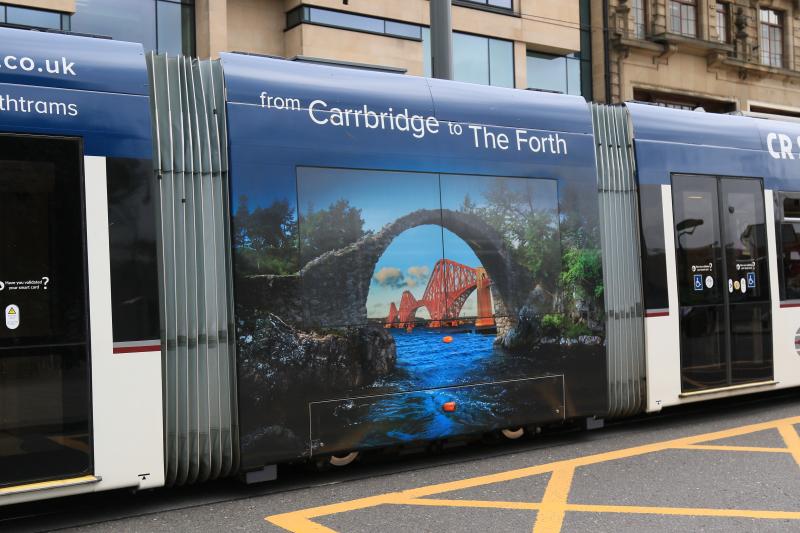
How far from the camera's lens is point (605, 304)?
779 centimetres

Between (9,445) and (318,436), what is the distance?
6.75 ft

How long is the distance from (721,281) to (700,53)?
22.3 metres

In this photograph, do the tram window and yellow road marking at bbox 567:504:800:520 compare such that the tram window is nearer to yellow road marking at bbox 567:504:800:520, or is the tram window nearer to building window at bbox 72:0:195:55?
yellow road marking at bbox 567:504:800:520

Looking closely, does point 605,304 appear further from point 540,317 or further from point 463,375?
point 463,375

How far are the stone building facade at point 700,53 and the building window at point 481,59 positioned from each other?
4.14 meters

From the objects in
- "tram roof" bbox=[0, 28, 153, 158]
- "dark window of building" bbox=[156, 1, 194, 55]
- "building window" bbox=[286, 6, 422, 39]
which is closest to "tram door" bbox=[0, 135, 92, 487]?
"tram roof" bbox=[0, 28, 153, 158]

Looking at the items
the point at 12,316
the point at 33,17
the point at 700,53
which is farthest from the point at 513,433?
the point at 700,53

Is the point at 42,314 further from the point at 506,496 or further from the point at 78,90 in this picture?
the point at 506,496

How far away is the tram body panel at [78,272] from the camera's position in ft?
16.9

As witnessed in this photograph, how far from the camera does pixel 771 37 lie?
31.2m

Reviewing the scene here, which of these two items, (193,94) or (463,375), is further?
(463,375)

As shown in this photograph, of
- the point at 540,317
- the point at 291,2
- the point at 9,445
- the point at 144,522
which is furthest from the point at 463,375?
the point at 291,2

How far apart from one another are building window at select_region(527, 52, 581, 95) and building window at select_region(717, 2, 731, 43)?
6.61 m

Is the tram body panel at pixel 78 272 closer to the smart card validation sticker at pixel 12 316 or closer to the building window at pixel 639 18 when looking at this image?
the smart card validation sticker at pixel 12 316
